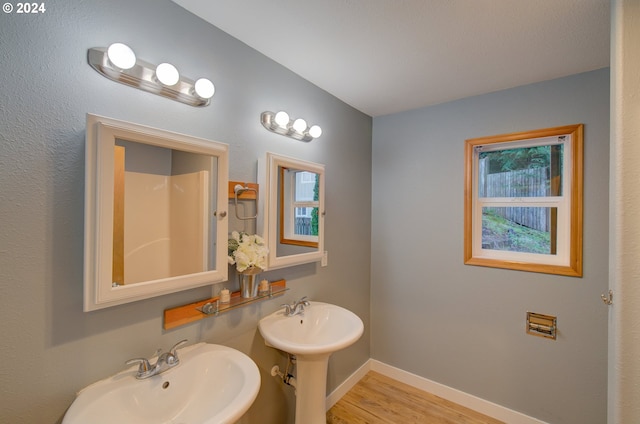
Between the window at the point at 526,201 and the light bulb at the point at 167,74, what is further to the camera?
the window at the point at 526,201

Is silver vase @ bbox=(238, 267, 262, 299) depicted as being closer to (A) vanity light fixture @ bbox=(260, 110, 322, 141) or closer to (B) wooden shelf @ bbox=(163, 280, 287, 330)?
(B) wooden shelf @ bbox=(163, 280, 287, 330)

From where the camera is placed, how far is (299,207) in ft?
5.71

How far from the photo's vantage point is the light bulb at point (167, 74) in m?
1.04

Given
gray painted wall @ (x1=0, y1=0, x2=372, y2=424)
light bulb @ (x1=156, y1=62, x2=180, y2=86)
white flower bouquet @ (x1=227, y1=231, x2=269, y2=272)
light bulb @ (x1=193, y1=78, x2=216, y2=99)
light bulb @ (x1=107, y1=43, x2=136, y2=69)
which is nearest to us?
gray painted wall @ (x1=0, y1=0, x2=372, y2=424)

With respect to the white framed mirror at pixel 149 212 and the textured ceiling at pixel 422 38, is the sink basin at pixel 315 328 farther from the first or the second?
the textured ceiling at pixel 422 38

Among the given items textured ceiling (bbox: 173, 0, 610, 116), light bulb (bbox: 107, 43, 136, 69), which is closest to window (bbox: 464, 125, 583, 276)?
textured ceiling (bbox: 173, 0, 610, 116)

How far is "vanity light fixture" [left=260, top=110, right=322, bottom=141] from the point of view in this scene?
1.55 m

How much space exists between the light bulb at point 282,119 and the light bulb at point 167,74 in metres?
0.58

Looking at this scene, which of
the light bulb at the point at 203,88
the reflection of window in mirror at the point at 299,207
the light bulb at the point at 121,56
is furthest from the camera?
the reflection of window in mirror at the point at 299,207

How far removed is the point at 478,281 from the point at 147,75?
240cm

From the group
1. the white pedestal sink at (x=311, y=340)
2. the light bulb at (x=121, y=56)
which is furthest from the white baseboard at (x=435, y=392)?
the light bulb at (x=121, y=56)

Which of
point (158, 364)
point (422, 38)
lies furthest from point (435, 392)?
point (422, 38)

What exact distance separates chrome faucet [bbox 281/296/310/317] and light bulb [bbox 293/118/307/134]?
110 centimetres

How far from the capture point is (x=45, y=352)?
0.85 m
